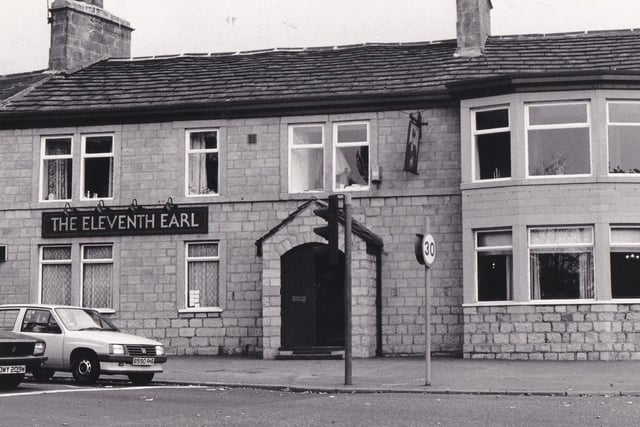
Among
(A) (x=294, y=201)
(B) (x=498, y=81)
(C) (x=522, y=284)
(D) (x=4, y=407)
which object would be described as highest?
(B) (x=498, y=81)

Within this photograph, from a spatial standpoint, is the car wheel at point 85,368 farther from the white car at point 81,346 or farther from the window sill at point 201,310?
the window sill at point 201,310

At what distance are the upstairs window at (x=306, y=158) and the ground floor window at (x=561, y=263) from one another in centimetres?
573

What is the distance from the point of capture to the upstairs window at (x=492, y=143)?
25.7 metres

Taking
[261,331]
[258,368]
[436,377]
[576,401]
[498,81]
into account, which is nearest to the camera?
[576,401]

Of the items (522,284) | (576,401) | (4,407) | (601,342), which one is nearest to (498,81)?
(522,284)

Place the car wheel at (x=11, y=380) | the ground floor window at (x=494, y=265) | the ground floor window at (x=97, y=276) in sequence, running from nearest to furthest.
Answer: the car wheel at (x=11, y=380) < the ground floor window at (x=494, y=265) < the ground floor window at (x=97, y=276)

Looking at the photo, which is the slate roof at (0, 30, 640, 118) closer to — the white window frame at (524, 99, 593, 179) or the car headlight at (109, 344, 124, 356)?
the white window frame at (524, 99, 593, 179)

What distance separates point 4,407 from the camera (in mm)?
15086

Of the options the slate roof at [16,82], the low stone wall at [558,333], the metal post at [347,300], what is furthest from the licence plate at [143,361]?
the slate roof at [16,82]

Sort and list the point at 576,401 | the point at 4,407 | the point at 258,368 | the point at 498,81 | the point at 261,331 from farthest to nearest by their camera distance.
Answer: the point at 261,331 → the point at 498,81 → the point at 258,368 → the point at 576,401 → the point at 4,407

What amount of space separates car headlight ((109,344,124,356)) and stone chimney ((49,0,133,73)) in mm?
14664

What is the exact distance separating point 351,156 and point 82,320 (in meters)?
9.35

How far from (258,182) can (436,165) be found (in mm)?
4468

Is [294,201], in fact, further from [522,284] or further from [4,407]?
[4,407]
